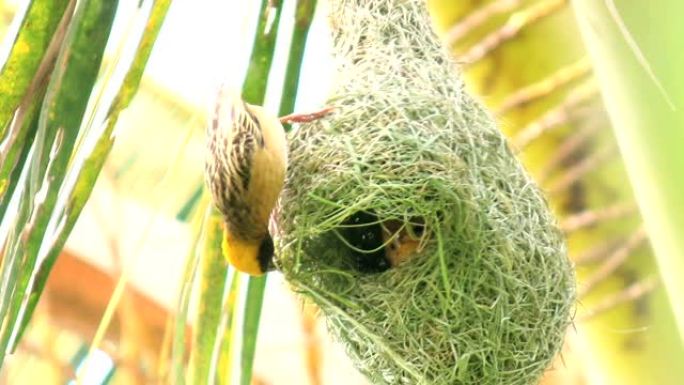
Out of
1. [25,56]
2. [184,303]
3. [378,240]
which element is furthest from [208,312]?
[25,56]

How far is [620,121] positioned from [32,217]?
467 mm

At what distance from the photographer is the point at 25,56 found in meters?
0.82

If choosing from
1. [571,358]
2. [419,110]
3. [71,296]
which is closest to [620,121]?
[419,110]

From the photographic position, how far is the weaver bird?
2.92 ft

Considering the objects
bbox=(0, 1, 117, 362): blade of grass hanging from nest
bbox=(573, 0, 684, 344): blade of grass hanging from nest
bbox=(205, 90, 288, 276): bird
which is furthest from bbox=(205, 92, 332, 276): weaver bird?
bbox=(573, 0, 684, 344): blade of grass hanging from nest

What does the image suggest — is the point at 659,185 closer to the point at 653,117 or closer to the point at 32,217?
the point at 653,117

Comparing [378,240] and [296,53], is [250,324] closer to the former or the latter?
[378,240]

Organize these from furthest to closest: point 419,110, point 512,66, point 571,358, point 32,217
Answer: point 571,358
point 512,66
point 419,110
point 32,217

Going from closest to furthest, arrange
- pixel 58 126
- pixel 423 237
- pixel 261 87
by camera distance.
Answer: pixel 58 126 < pixel 423 237 < pixel 261 87

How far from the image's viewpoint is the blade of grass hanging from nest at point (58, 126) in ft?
2.60

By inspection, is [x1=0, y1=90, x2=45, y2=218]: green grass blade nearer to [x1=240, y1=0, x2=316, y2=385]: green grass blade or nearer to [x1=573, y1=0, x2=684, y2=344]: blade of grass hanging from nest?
[x1=240, y1=0, x2=316, y2=385]: green grass blade

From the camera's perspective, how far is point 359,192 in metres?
0.90

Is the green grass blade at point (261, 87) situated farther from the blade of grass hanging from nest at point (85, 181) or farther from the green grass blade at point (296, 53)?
the blade of grass hanging from nest at point (85, 181)

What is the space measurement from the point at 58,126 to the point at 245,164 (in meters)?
0.16
